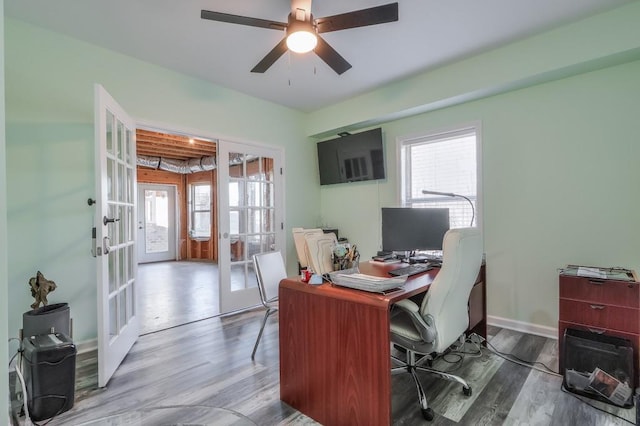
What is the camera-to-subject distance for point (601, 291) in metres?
2.06

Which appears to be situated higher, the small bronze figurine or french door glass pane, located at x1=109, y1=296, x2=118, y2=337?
the small bronze figurine

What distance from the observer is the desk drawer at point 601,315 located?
195 centimetres

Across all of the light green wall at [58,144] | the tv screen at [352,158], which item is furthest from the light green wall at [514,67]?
the light green wall at [58,144]

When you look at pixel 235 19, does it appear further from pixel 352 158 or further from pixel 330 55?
pixel 352 158

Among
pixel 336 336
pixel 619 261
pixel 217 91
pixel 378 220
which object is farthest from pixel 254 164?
pixel 619 261

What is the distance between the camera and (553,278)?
2.80 meters

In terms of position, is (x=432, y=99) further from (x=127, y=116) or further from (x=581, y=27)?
(x=127, y=116)

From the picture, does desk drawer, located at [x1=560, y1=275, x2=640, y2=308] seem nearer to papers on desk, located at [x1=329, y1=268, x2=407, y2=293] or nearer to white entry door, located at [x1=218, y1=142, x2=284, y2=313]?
papers on desk, located at [x1=329, y1=268, x2=407, y2=293]

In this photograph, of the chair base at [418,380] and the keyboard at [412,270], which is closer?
the chair base at [418,380]

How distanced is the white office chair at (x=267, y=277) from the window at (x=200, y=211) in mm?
5965

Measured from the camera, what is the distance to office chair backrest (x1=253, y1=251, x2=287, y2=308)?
252 cm

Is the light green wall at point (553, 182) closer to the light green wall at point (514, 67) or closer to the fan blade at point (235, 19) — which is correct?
the light green wall at point (514, 67)

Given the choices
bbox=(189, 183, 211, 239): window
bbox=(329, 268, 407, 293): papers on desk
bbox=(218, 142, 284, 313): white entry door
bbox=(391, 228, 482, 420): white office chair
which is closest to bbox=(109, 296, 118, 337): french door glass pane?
bbox=(218, 142, 284, 313): white entry door

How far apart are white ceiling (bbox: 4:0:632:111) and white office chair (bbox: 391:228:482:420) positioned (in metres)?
1.74
